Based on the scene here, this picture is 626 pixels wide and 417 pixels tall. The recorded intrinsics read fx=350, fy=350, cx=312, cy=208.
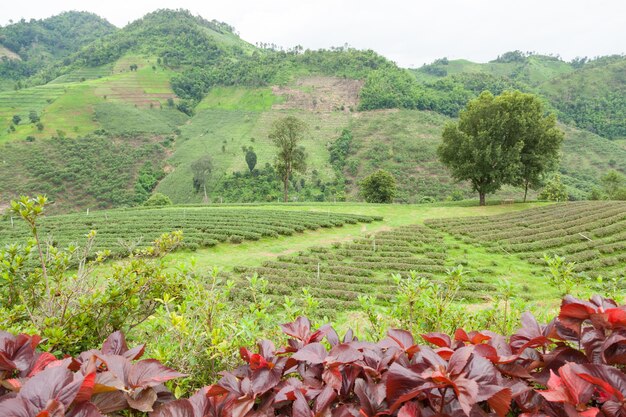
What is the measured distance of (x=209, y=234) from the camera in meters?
23.0

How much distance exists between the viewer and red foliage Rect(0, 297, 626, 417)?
65.0 inches

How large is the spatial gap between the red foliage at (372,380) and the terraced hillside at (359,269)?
32.3 ft

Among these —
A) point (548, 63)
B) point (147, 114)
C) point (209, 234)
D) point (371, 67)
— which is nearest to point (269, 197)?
point (209, 234)

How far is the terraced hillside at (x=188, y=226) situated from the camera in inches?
881

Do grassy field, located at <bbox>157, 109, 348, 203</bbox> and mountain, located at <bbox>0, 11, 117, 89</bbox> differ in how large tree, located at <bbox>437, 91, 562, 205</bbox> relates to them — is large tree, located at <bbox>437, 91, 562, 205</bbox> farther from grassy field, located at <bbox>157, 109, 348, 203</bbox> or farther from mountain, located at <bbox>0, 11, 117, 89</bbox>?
mountain, located at <bbox>0, 11, 117, 89</bbox>

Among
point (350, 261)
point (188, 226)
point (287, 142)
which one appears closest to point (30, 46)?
point (287, 142)

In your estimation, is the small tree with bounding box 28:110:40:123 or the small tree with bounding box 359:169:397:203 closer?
the small tree with bounding box 359:169:397:203

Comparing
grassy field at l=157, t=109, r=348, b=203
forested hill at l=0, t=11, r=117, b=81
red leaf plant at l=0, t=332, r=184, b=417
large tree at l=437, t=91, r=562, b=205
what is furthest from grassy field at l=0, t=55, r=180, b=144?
red leaf plant at l=0, t=332, r=184, b=417

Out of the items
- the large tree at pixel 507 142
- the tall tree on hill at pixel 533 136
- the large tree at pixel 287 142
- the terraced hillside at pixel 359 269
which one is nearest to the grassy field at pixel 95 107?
the large tree at pixel 287 142

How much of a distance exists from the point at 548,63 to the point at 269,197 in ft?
617

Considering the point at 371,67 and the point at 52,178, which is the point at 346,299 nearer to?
the point at 52,178

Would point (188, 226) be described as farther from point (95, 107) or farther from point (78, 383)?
point (95, 107)

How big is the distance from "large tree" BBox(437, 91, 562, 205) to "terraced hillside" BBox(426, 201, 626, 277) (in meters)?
4.00

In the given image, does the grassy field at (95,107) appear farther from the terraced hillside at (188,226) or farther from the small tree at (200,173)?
the terraced hillside at (188,226)
